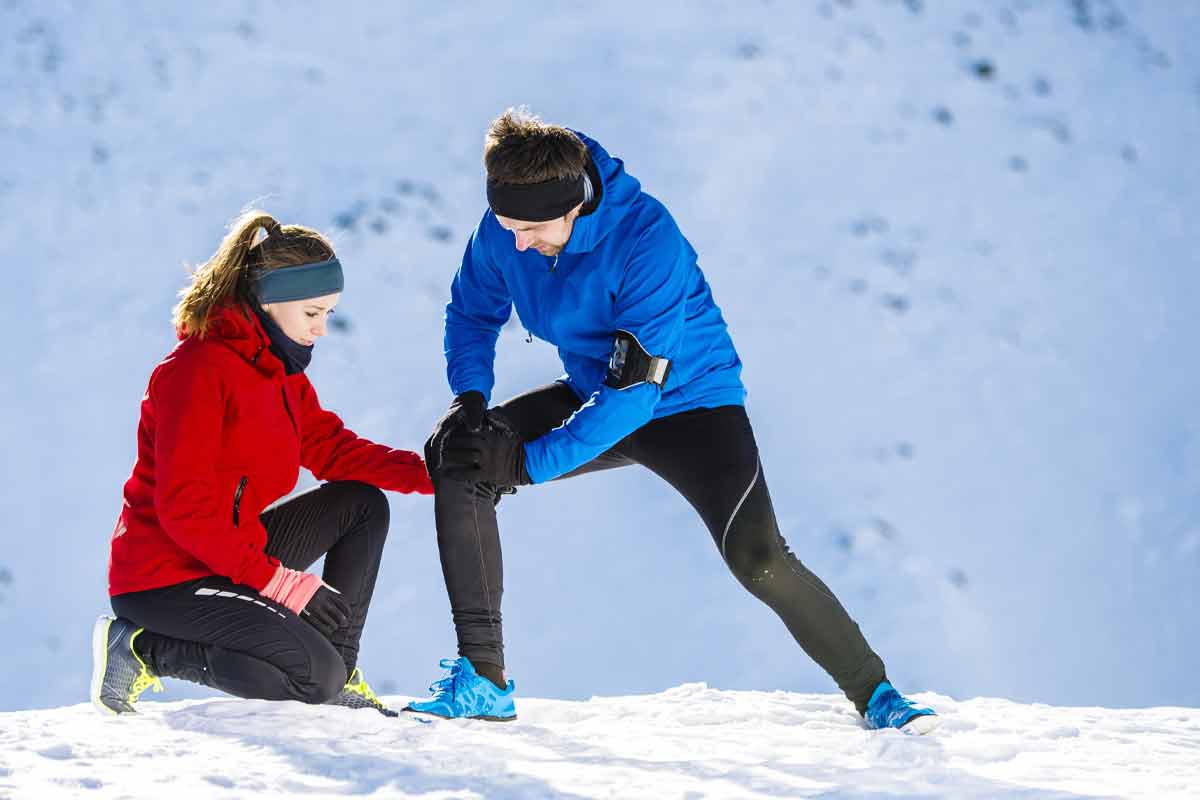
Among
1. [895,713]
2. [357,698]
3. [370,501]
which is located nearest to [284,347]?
[370,501]

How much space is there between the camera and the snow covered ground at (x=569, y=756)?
202 cm

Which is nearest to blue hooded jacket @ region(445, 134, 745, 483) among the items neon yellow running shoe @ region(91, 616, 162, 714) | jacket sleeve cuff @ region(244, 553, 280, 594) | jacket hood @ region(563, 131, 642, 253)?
jacket hood @ region(563, 131, 642, 253)

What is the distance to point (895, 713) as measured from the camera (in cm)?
256

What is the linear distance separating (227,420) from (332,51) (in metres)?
6.36

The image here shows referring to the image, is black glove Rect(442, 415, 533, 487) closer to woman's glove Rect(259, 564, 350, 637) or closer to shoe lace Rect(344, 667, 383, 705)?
woman's glove Rect(259, 564, 350, 637)

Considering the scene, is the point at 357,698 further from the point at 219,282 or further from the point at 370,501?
the point at 219,282

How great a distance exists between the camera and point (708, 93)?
827 cm

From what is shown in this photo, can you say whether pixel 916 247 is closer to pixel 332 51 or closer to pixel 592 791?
pixel 332 51

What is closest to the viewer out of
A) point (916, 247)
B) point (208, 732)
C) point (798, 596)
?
point (208, 732)

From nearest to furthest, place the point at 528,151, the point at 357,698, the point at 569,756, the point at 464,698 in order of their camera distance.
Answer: the point at 569,756 → the point at 528,151 → the point at 464,698 → the point at 357,698

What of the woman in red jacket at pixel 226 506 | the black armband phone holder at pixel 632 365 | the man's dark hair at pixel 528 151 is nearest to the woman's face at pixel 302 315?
the woman in red jacket at pixel 226 506

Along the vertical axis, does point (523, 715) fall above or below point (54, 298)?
below

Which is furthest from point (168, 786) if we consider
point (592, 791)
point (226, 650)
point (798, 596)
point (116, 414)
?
point (116, 414)

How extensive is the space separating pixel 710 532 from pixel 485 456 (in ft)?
1.59
